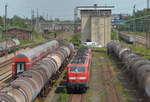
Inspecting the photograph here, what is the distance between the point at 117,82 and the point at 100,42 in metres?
44.6

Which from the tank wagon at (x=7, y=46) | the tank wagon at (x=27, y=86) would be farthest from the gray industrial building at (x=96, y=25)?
the tank wagon at (x=27, y=86)

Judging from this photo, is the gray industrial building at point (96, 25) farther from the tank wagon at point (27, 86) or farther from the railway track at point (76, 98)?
the tank wagon at point (27, 86)

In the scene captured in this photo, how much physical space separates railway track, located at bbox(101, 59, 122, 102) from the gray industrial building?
3530 cm

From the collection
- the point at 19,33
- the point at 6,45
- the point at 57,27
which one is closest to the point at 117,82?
the point at 6,45

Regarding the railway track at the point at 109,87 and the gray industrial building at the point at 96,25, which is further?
the gray industrial building at the point at 96,25

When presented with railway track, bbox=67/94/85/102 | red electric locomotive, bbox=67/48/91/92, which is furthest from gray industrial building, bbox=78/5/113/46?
railway track, bbox=67/94/85/102

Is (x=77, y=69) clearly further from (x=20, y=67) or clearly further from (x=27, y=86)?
(x=27, y=86)

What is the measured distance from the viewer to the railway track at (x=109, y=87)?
22044 mm

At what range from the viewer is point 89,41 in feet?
245

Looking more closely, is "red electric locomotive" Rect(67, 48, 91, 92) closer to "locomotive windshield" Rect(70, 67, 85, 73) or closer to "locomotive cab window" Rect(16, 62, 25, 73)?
"locomotive windshield" Rect(70, 67, 85, 73)

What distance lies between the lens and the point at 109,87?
26.1 metres

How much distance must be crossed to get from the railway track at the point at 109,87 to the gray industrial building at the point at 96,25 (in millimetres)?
35300

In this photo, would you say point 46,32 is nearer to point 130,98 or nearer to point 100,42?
point 100,42

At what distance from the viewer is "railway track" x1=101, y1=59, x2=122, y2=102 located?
72.3 ft
